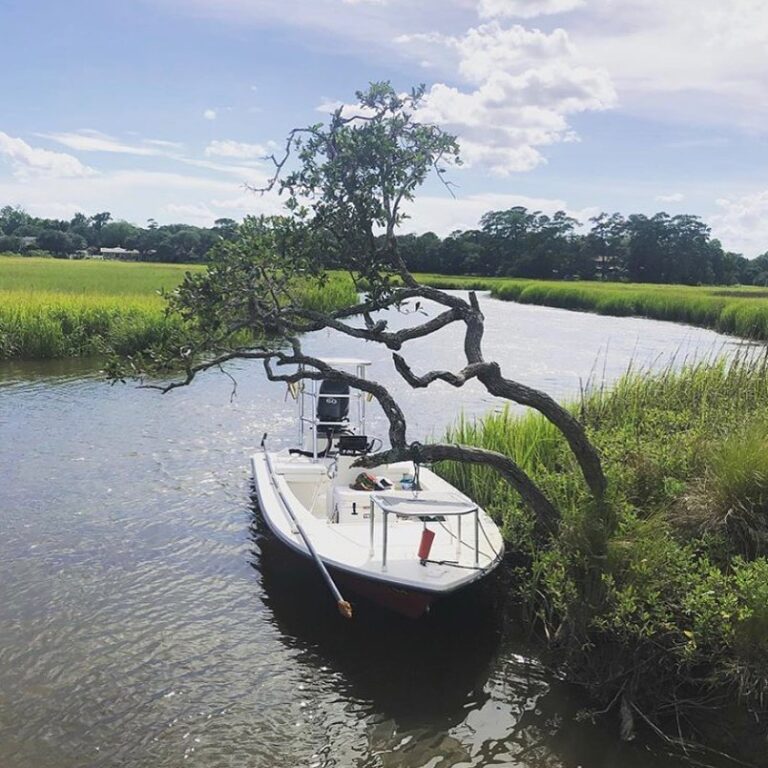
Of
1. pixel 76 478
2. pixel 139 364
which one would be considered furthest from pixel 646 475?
pixel 76 478

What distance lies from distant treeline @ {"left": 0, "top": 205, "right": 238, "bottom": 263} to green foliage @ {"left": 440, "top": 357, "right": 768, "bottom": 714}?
262 feet

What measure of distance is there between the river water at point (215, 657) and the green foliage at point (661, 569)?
543 millimetres

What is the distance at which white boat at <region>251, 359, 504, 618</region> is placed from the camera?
7121 mm

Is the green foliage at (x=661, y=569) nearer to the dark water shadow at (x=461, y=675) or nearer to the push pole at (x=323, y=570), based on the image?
the dark water shadow at (x=461, y=675)

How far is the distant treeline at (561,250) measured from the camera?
94438 millimetres

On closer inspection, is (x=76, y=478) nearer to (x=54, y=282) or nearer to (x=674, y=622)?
(x=674, y=622)

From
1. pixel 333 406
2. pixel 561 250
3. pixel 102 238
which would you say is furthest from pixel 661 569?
pixel 102 238

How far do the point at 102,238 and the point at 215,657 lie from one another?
12336cm

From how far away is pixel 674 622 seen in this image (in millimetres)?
6066

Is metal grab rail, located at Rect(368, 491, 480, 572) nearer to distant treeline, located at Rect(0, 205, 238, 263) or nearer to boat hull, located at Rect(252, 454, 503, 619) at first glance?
boat hull, located at Rect(252, 454, 503, 619)

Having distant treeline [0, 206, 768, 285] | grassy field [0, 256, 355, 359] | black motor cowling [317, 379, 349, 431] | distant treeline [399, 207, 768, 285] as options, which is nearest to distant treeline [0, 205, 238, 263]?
distant treeline [0, 206, 768, 285]

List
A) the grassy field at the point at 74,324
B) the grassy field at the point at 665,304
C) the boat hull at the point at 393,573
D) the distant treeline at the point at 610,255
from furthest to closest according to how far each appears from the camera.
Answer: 1. the distant treeline at the point at 610,255
2. the grassy field at the point at 665,304
3. the grassy field at the point at 74,324
4. the boat hull at the point at 393,573

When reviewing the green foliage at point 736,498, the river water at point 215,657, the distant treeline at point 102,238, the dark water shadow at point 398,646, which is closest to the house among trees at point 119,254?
the distant treeline at point 102,238

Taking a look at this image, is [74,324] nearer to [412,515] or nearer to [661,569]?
[412,515]
